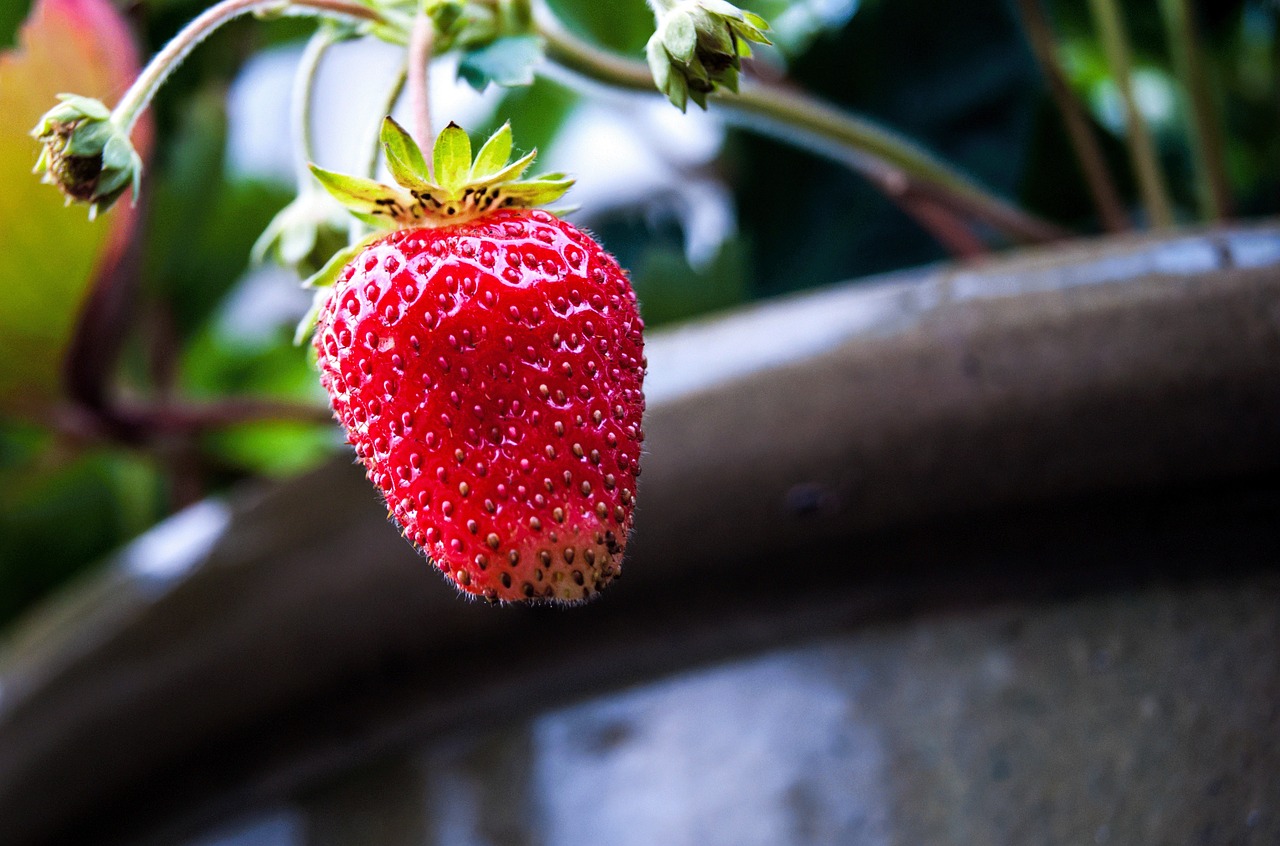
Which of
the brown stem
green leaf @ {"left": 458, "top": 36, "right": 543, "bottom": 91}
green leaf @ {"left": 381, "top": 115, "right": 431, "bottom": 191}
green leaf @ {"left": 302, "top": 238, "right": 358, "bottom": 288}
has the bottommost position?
the brown stem

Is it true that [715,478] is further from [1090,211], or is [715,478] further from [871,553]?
[1090,211]

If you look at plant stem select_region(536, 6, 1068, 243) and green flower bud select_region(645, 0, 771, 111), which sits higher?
green flower bud select_region(645, 0, 771, 111)

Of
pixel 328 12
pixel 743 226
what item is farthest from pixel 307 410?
pixel 328 12

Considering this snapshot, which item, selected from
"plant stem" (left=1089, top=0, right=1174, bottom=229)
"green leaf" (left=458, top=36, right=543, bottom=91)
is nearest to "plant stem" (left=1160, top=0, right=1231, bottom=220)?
"plant stem" (left=1089, top=0, right=1174, bottom=229)

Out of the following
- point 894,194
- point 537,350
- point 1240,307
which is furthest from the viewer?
point 894,194

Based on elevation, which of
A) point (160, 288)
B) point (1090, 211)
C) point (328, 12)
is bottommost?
point (1090, 211)

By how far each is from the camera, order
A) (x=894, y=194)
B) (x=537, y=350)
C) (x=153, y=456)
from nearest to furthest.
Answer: (x=537, y=350) < (x=894, y=194) < (x=153, y=456)

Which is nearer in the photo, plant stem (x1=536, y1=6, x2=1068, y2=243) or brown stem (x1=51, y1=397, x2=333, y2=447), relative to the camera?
plant stem (x1=536, y1=6, x2=1068, y2=243)

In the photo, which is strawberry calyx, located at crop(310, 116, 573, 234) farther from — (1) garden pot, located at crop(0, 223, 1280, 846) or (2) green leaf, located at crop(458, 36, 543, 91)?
(1) garden pot, located at crop(0, 223, 1280, 846)
